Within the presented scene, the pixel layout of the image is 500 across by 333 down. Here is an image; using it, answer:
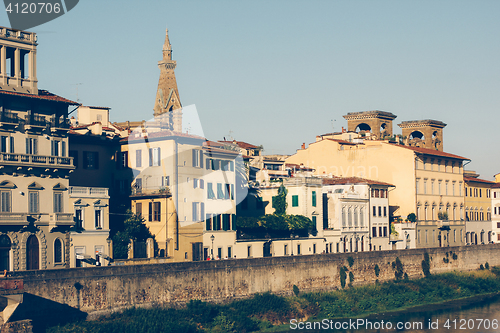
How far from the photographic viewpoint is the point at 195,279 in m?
44.5

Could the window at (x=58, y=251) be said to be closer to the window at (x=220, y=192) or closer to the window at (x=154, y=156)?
the window at (x=154, y=156)

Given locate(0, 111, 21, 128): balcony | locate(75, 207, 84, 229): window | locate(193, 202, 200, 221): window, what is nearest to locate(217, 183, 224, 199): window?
locate(193, 202, 200, 221): window

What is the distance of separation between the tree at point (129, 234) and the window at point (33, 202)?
6.77 m

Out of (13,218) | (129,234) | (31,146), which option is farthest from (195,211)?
(13,218)

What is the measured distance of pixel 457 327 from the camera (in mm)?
47500

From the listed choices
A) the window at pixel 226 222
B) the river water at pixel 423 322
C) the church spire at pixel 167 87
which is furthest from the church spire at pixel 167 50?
the river water at pixel 423 322

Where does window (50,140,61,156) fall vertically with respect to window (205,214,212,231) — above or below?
above

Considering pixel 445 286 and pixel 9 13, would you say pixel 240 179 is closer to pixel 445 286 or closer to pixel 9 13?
pixel 445 286

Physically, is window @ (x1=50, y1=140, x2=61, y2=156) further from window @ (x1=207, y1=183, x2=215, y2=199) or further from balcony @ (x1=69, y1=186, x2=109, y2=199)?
window @ (x1=207, y1=183, x2=215, y2=199)

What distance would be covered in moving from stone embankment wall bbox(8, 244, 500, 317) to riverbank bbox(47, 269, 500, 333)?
2.76 feet

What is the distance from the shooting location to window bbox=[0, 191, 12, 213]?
4338 cm

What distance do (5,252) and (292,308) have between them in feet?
61.4

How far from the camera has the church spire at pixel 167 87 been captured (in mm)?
81975

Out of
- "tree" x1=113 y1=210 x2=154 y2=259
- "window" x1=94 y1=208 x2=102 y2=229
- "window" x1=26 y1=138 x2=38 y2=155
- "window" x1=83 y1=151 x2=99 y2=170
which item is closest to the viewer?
"window" x1=26 y1=138 x2=38 y2=155
